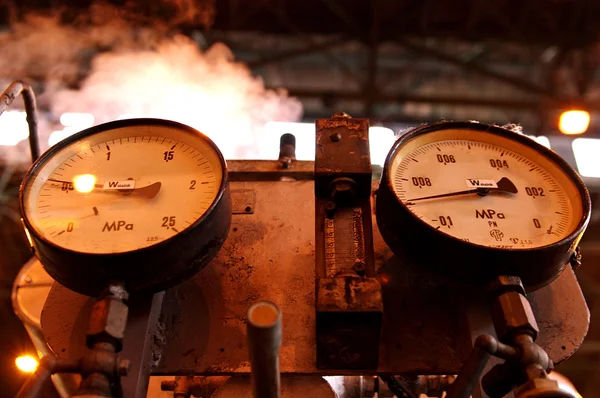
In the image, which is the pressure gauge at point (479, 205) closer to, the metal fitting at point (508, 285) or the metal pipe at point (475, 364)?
the metal fitting at point (508, 285)

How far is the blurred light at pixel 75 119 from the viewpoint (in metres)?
3.55

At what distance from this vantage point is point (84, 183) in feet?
4.50

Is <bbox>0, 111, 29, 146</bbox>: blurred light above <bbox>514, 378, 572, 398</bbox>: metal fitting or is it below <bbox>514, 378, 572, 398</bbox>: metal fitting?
above

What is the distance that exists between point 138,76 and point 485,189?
247cm

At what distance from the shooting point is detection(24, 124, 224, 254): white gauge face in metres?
1.25

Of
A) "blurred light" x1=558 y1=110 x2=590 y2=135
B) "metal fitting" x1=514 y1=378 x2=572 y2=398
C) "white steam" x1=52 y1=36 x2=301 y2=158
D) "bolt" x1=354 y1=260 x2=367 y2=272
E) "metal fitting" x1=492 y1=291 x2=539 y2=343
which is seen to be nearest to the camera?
"metal fitting" x1=514 y1=378 x2=572 y2=398

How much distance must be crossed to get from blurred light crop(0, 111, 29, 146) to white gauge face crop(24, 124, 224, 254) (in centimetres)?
275

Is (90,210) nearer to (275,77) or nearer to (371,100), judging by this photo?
(371,100)

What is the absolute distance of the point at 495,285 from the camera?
123cm

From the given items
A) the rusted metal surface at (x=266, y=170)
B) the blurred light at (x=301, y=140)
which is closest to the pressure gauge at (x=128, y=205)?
the rusted metal surface at (x=266, y=170)

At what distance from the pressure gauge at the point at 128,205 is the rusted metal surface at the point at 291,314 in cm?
23

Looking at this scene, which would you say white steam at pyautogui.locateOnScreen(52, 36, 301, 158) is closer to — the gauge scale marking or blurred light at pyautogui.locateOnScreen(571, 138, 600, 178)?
the gauge scale marking

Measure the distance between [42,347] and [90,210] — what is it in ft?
3.30

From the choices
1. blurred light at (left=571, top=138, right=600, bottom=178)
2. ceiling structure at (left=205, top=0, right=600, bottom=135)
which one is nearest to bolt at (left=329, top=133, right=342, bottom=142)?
ceiling structure at (left=205, top=0, right=600, bottom=135)
